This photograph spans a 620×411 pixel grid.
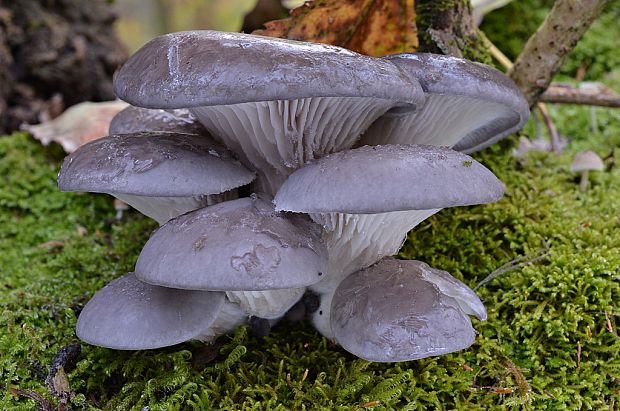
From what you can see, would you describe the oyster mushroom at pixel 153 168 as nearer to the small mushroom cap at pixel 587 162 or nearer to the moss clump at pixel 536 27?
the small mushroom cap at pixel 587 162

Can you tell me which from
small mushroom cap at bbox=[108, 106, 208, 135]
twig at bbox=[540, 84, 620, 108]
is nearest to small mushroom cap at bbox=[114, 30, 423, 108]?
small mushroom cap at bbox=[108, 106, 208, 135]

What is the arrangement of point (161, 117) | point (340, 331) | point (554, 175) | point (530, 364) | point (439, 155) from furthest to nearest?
1. point (554, 175)
2. point (161, 117)
3. point (530, 364)
4. point (340, 331)
5. point (439, 155)

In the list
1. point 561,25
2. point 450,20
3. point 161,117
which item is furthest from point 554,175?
point 161,117

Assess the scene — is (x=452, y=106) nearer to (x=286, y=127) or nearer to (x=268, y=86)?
(x=286, y=127)

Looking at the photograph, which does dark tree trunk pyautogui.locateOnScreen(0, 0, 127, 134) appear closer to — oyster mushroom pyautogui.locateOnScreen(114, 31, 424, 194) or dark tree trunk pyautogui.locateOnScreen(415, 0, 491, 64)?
oyster mushroom pyautogui.locateOnScreen(114, 31, 424, 194)

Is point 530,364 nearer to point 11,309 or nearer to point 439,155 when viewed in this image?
point 439,155

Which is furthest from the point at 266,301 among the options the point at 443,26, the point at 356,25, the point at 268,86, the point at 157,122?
the point at 443,26
